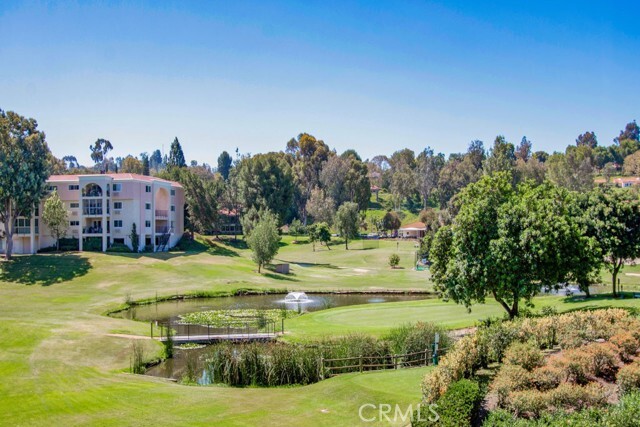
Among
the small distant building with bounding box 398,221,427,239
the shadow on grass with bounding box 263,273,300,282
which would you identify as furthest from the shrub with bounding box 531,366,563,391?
the small distant building with bounding box 398,221,427,239

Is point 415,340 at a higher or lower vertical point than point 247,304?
higher

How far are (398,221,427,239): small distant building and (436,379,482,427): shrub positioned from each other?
4153 inches

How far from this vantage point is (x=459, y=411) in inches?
618

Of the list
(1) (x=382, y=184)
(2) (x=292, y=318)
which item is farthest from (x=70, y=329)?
(1) (x=382, y=184)

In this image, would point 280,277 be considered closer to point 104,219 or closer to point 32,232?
point 104,219

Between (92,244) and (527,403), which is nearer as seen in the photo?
(527,403)

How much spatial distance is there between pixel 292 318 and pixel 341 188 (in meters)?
95.4

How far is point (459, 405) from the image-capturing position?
15758 millimetres

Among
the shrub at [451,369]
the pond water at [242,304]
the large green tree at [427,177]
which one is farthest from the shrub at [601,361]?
the large green tree at [427,177]

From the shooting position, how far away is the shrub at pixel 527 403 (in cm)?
1634

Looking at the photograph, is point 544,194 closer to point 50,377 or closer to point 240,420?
point 240,420

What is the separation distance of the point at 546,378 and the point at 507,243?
44.7 feet

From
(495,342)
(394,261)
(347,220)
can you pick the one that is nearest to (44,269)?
(394,261)

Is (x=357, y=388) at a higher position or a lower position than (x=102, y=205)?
lower
